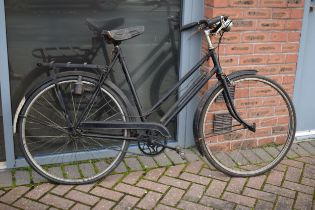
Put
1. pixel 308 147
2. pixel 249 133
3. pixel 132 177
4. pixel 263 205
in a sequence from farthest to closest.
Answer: pixel 308 147
pixel 249 133
pixel 132 177
pixel 263 205

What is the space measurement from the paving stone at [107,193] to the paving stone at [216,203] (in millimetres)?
663

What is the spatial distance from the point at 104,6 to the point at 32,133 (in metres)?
1.30

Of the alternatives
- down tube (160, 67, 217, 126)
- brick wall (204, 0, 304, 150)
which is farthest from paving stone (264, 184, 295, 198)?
down tube (160, 67, 217, 126)

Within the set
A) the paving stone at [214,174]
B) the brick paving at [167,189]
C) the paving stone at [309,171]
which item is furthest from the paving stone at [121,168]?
the paving stone at [309,171]

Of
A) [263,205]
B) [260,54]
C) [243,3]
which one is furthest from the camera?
[260,54]

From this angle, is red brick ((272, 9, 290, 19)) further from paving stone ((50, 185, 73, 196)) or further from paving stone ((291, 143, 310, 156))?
paving stone ((50, 185, 73, 196))

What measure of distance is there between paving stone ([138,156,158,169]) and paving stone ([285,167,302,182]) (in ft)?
3.89

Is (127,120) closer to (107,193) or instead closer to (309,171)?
(107,193)

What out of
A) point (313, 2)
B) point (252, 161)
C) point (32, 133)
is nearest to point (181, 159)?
point (252, 161)

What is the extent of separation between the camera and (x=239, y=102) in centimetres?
423

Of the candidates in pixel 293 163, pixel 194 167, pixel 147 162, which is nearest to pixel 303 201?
pixel 293 163

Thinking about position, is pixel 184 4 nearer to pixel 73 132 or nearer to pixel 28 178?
pixel 73 132

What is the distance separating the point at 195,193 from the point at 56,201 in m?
1.11

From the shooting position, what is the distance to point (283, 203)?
3.51m
